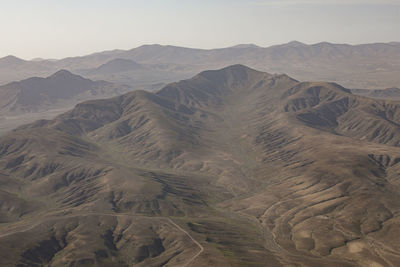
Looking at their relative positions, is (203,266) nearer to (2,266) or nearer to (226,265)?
(226,265)

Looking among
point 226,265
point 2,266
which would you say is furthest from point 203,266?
point 2,266
